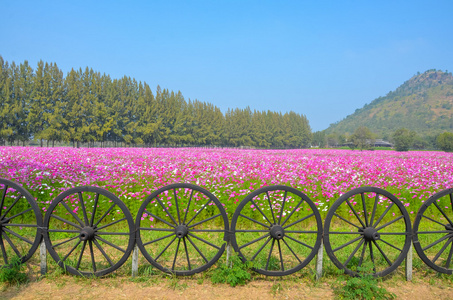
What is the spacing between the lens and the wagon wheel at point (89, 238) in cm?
339

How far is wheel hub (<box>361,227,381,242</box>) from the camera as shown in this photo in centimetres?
346

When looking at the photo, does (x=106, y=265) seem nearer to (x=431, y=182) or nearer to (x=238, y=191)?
(x=238, y=191)

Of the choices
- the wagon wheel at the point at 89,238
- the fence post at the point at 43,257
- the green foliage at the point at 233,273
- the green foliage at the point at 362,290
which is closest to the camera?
the green foliage at the point at 362,290

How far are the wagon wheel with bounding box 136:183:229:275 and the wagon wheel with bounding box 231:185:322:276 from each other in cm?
35

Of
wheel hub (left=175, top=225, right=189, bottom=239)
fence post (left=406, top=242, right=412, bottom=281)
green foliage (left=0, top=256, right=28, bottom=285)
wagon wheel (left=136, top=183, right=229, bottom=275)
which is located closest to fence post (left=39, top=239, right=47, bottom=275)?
green foliage (left=0, top=256, right=28, bottom=285)

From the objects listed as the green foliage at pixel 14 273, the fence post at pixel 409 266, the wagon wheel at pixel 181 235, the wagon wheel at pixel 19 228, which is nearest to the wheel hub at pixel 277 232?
the wagon wheel at pixel 181 235

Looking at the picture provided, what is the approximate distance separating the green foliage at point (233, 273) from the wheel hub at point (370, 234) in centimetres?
140

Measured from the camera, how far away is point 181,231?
3.45 m

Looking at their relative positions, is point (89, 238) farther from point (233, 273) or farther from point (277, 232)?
point (277, 232)

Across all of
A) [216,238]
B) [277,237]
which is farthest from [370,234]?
[216,238]

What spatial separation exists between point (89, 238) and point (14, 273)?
89 centimetres

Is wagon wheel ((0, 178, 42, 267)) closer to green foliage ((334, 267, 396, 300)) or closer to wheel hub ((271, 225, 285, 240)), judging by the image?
wheel hub ((271, 225, 285, 240))

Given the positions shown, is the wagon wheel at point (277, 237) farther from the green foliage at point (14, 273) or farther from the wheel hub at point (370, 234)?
the green foliage at point (14, 273)

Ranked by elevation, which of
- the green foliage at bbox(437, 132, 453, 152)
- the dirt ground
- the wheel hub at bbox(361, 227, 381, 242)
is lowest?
the dirt ground
